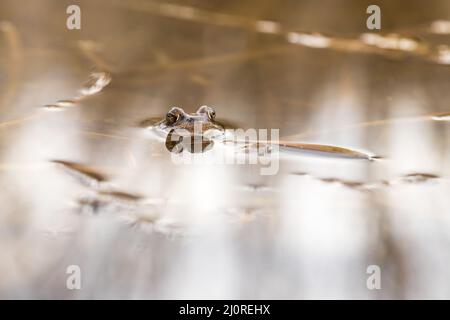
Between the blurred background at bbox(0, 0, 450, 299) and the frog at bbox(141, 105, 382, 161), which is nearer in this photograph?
the blurred background at bbox(0, 0, 450, 299)

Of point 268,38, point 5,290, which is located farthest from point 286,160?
point 268,38

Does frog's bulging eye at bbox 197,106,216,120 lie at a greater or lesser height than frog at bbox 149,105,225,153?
greater

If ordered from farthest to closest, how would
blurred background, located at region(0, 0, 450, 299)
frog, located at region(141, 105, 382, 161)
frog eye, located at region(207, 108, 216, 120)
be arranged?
frog eye, located at region(207, 108, 216, 120), frog, located at region(141, 105, 382, 161), blurred background, located at region(0, 0, 450, 299)

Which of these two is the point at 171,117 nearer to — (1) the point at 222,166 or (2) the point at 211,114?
(2) the point at 211,114

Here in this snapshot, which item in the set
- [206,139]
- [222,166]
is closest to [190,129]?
[206,139]

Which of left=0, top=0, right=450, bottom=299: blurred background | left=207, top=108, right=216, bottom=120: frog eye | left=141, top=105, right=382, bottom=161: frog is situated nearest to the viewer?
left=0, top=0, right=450, bottom=299: blurred background

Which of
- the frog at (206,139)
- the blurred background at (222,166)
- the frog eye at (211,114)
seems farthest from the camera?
the frog eye at (211,114)
